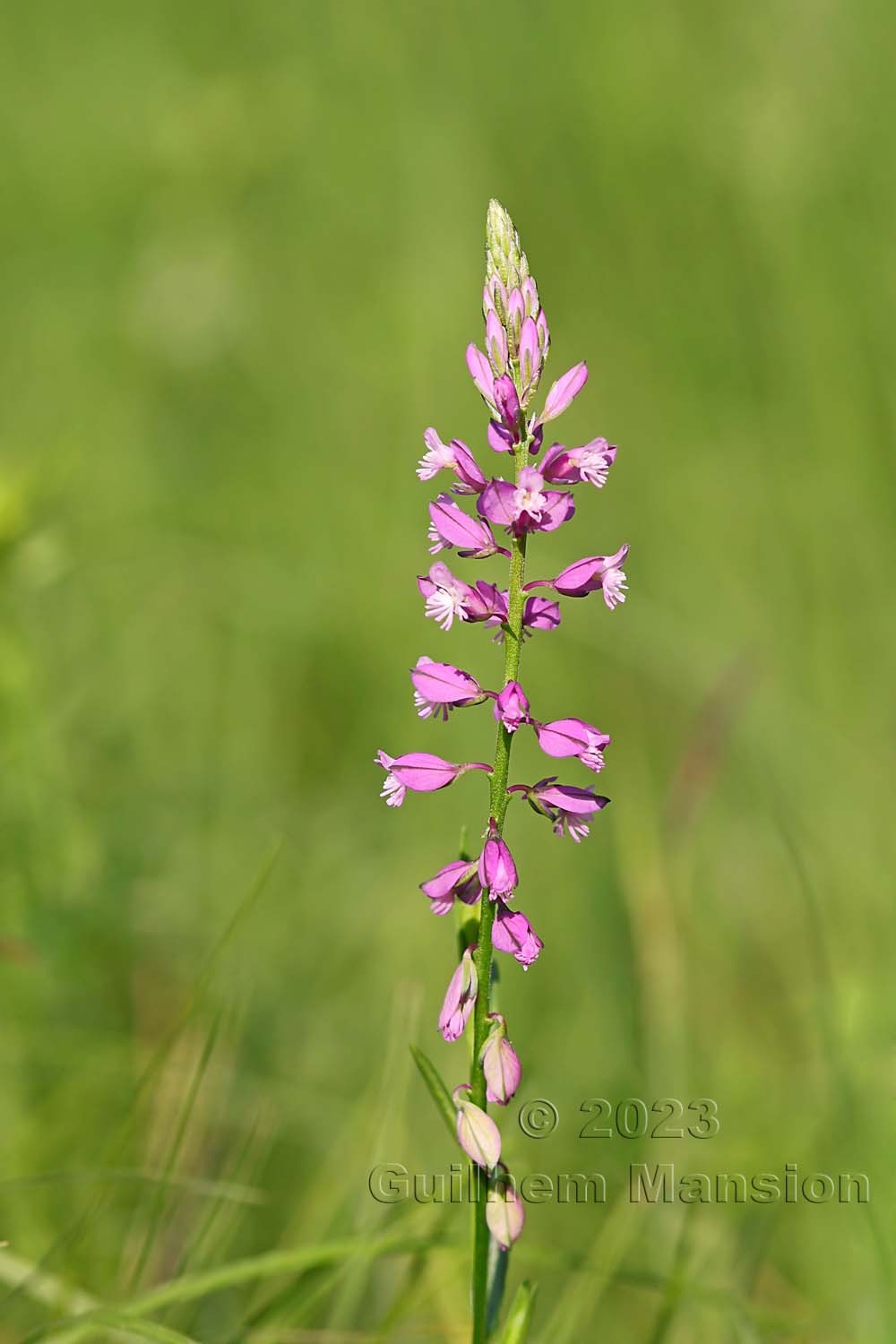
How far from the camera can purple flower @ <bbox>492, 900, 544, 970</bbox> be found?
168 cm

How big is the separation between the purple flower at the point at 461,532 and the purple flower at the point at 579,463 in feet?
0.40

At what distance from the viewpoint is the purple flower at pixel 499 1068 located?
168 cm

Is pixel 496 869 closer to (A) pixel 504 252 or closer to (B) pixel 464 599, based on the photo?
(B) pixel 464 599

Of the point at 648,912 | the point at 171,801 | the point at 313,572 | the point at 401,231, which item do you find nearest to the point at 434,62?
the point at 401,231

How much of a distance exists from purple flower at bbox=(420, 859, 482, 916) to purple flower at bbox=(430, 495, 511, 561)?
1.46 feet

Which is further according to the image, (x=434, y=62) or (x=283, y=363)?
(x=283, y=363)

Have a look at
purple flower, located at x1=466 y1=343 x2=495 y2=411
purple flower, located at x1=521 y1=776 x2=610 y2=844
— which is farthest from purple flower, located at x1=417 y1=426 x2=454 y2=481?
purple flower, located at x1=521 y1=776 x2=610 y2=844

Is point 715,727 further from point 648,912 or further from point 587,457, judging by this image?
point 587,457

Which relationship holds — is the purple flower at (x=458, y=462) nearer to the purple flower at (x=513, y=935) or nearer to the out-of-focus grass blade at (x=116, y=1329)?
the purple flower at (x=513, y=935)

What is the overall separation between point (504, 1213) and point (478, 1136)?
0.42 feet

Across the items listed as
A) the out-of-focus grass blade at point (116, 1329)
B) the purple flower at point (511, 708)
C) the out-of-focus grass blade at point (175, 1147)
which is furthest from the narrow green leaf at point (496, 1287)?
the purple flower at point (511, 708)

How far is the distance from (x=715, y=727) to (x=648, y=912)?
581mm

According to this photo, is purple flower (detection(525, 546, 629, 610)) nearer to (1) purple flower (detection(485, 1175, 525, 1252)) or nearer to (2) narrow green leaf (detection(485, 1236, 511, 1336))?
(1) purple flower (detection(485, 1175, 525, 1252))

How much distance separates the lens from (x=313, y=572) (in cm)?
562
